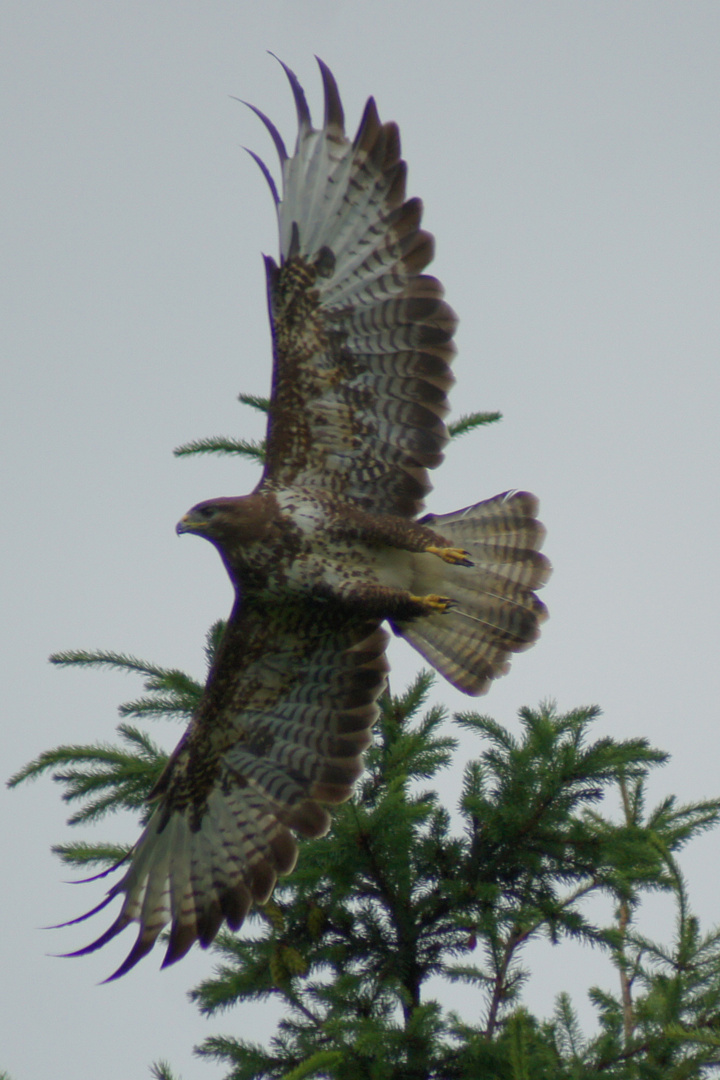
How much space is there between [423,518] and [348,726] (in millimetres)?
1305

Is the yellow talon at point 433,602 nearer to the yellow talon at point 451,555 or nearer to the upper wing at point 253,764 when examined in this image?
the yellow talon at point 451,555

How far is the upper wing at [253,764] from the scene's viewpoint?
590cm

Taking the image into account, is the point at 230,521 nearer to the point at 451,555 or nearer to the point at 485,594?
the point at 451,555

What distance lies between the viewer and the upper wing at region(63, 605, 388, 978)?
19.4ft

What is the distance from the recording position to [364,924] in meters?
4.86

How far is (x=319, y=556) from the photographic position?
19.6 feet

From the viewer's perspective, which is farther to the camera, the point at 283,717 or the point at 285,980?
the point at 283,717

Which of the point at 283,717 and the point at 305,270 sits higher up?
the point at 305,270

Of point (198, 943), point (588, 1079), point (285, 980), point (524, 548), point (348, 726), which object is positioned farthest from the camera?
point (524, 548)

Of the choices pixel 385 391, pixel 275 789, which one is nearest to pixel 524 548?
pixel 385 391

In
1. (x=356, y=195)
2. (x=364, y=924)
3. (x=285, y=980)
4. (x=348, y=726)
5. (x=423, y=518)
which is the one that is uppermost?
(x=356, y=195)

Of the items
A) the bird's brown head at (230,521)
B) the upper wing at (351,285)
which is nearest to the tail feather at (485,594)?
the upper wing at (351,285)

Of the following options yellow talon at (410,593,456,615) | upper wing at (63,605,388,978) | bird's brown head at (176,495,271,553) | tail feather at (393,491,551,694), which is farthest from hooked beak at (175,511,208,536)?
tail feather at (393,491,551,694)

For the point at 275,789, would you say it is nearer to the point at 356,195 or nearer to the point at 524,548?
the point at 524,548
